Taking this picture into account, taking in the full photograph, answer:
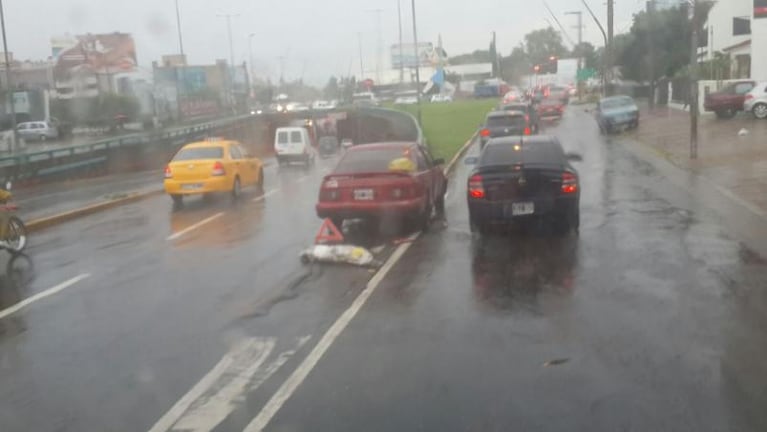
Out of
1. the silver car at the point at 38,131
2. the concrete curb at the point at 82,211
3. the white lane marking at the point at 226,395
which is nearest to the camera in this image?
the white lane marking at the point at 226,395

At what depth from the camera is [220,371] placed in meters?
6.89

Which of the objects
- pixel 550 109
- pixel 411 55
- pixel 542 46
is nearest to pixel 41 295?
pixel 550 109

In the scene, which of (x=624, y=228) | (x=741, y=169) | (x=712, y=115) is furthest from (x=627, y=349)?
(x=712, y=115)

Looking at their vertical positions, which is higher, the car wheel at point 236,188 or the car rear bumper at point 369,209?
the car rear bumper at point 369,209

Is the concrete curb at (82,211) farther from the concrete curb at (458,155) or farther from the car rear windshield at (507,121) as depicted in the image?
the car rear windshield at (507,121)

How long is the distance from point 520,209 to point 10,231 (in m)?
7.54

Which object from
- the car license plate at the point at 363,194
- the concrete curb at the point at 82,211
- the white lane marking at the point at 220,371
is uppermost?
the car license plate at the point at 363,194

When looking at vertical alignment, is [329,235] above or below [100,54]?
below

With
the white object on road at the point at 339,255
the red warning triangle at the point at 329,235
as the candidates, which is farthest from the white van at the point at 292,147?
the white object on road at the point at 339,255

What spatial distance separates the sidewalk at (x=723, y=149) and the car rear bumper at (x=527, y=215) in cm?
418

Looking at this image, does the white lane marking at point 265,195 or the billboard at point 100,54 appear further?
the billboard at point 100,54

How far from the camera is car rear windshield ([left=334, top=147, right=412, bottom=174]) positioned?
1360 centimetres

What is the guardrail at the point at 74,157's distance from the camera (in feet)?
96.7

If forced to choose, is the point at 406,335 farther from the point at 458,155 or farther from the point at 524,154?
the point at 458,155
